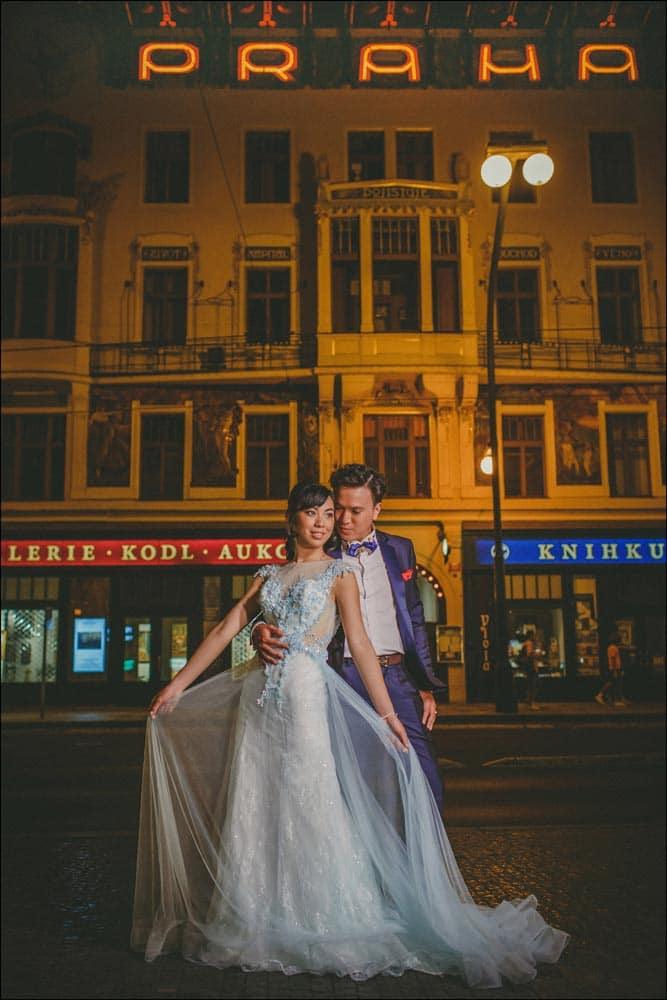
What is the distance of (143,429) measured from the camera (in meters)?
22.7

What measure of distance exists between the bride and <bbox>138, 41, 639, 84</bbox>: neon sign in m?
23.4

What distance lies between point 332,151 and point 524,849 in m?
21.5

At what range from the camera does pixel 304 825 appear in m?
4.21

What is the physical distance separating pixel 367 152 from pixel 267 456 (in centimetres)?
902

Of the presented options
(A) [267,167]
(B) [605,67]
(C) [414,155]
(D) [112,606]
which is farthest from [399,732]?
(B) [605,67]

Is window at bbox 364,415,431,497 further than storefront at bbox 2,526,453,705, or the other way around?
window at bbox 364,415,431,497

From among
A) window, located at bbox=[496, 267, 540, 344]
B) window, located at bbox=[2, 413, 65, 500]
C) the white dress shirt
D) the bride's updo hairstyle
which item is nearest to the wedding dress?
the bride's updo hairstyle

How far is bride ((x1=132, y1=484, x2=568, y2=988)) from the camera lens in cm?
401

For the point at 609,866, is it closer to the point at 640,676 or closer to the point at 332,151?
the point at 640,676

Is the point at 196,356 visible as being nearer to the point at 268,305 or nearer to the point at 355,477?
the point at 268,305

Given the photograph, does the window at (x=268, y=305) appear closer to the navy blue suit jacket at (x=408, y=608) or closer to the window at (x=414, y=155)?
the window at (x=414, y=155)

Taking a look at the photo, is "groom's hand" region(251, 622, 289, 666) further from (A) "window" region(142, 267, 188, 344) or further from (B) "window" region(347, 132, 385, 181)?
(B) "window" region(347, 132, 385, 181)

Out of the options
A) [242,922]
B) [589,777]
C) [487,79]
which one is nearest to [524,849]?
[242,922]

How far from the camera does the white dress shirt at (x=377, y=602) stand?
193 inches
